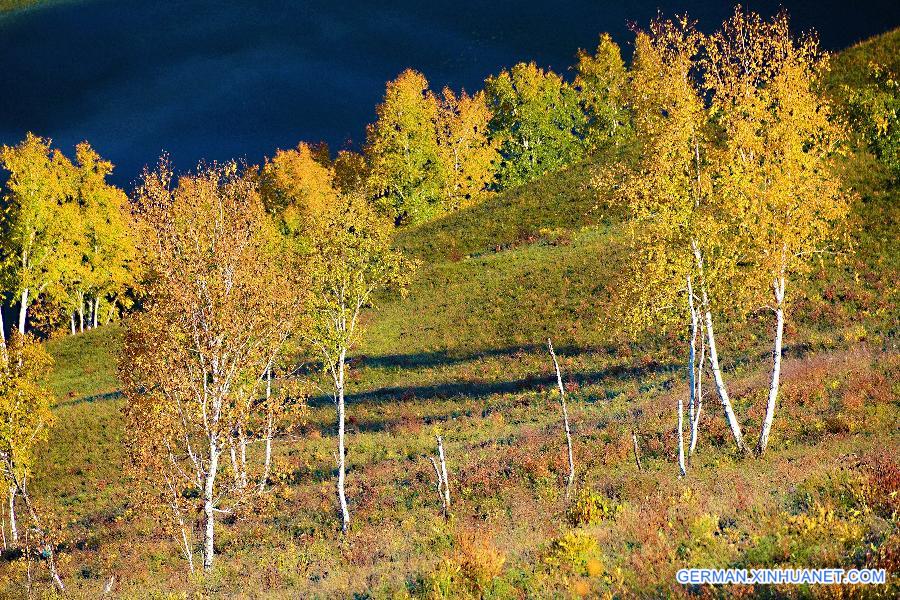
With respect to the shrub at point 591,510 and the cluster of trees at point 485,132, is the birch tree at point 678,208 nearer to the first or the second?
the shrub at point 591,510

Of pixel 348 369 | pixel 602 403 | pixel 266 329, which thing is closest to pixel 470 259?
pixel 348 369

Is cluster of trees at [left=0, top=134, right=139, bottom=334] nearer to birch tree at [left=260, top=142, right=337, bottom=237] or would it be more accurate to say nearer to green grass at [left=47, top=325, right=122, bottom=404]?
green grass at [left=47, top=325, right=122, bottom=404]

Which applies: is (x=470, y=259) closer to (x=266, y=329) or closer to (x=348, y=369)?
(x=348, y=369)

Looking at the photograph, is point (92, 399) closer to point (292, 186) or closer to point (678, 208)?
point (292, 186)

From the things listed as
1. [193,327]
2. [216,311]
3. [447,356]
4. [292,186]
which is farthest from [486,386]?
[292,186]

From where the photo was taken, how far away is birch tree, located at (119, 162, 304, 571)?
72.6ft

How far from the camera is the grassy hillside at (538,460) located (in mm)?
12336

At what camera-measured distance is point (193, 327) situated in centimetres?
2255

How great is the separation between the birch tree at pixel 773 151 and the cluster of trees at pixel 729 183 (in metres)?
0.04

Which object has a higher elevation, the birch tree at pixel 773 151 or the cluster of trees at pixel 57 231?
the cluster of trees at pixel 57 231

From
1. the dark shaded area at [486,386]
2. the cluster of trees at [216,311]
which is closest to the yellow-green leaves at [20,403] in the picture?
the cluster of trees at [216,311]

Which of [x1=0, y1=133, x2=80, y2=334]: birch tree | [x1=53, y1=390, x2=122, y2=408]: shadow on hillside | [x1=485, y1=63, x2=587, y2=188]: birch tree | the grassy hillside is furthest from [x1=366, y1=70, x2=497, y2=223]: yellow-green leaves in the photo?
[x1=53, y1=390, x2=122, y2=408]: shadow on hillside

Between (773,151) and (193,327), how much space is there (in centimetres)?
2206

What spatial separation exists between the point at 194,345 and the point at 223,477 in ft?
44.3
